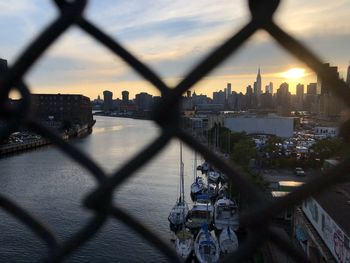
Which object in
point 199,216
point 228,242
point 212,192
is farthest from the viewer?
point 212,192

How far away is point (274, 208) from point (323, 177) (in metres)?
0.04

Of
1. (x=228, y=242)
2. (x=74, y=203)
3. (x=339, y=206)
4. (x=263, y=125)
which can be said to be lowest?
(x=228, y=242)

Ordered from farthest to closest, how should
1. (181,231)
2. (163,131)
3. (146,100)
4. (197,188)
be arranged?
(197,188) < (181,231) < (146,100) < (163,131)

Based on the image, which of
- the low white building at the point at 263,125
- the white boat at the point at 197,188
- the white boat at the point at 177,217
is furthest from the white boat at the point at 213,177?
the low white building at the point at 263,125

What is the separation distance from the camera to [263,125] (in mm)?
15383

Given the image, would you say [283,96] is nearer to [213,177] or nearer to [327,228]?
[327,228]

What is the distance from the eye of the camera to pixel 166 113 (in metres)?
0.30

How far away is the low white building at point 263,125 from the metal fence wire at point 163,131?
582 inches

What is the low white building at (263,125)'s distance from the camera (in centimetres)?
1509

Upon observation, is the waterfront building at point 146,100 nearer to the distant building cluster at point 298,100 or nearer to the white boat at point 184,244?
the distant building cluster at point 298,100

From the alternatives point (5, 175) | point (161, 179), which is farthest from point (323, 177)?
point (5, 175)

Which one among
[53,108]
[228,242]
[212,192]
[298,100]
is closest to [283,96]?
[298,100]

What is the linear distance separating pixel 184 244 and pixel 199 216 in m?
1.35

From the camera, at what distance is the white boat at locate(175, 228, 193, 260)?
5043 millimetres
